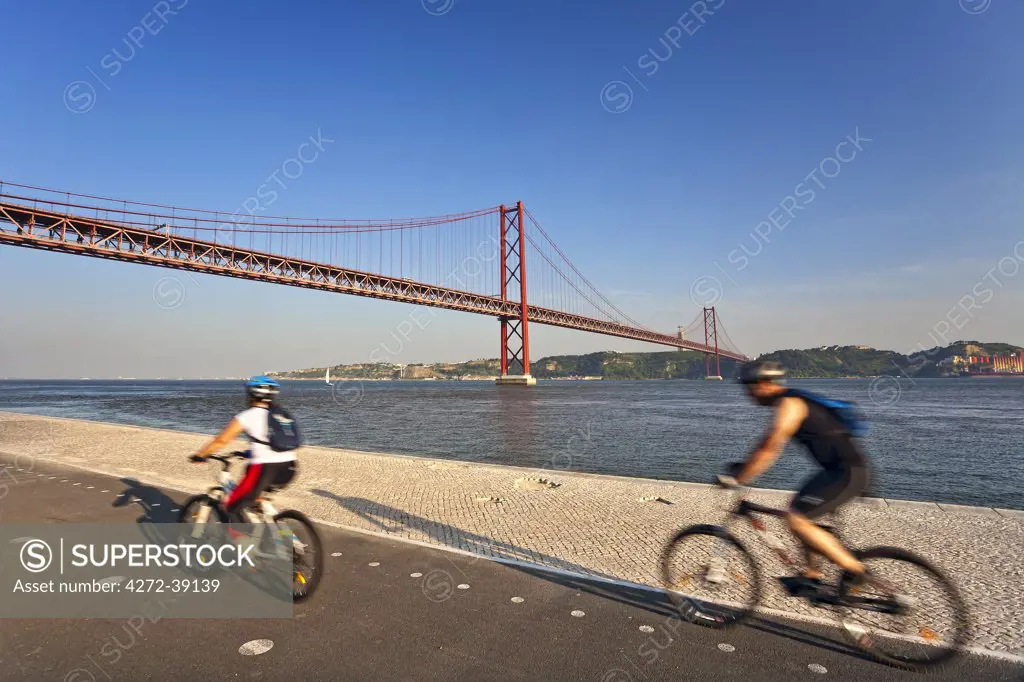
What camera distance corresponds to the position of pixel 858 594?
11.1 ft

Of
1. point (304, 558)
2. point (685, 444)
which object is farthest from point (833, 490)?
point (685, 444)

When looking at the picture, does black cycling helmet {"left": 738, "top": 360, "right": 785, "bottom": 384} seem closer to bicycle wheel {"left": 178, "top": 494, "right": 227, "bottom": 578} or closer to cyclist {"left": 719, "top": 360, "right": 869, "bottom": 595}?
cyclist {"left": 719, "top": 360, "right": 869, "bottom": 595}

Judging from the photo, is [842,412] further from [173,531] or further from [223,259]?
[223,259]

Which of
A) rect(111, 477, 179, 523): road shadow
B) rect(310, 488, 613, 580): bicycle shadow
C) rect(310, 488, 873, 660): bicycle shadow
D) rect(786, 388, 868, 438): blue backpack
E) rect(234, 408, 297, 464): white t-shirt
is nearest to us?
rect(786, 388, 868, 438): blue backpack

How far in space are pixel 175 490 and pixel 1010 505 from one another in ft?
52.1

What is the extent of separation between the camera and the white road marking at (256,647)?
3.40 metres

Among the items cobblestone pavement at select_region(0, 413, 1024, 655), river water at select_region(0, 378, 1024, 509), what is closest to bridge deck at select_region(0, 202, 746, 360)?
river water at select_region(0, 378, 1024, 509)

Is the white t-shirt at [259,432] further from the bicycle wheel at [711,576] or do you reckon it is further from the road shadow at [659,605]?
the bicycle wheel at [711,576]

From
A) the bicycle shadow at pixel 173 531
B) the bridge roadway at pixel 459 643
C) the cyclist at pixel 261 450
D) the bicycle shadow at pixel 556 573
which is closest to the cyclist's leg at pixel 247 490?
the cyclist at pixel 261 450

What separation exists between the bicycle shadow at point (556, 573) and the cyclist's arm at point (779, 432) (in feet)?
4.16

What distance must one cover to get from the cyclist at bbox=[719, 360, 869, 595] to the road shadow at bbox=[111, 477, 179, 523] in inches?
255

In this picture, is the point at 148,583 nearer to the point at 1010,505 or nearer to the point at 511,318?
the point at 1010,505

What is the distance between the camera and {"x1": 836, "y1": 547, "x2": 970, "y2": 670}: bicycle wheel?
10.3 feet

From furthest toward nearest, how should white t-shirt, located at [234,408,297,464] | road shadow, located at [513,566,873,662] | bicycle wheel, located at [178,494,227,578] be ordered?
bicycle wheel, located at [178,494,227,578] → white t-shirt, located at [234,408,297,464] → road shadow, located at [513,566,873,662]
